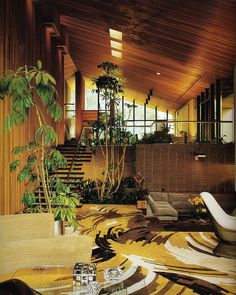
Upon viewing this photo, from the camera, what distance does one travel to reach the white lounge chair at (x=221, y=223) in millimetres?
6617

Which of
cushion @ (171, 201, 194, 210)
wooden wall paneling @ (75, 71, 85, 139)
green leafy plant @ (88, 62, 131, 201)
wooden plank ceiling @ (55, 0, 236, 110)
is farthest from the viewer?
wooden wall paneling @ (75, 71, 85, 139)

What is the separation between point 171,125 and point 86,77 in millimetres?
9896

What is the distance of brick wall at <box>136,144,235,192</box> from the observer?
13.0m

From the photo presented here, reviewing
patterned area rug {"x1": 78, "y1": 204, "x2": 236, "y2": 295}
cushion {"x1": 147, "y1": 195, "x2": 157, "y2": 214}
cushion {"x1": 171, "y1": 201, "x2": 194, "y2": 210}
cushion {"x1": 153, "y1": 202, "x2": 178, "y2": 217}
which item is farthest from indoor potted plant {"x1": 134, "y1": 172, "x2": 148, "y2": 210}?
patterned area rug {"x1": 78, "y1": 204, "x2": 236, "y2": 295}

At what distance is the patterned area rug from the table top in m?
0.03

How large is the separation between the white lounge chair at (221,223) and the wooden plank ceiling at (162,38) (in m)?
3.66

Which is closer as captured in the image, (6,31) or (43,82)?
(43,82)

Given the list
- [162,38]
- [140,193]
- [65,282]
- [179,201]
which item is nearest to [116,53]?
[162,38]

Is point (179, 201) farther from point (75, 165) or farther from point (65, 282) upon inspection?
point (65, 282)

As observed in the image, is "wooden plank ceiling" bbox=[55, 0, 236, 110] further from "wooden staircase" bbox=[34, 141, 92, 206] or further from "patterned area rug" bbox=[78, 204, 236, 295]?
"patterned area rug" bbox=[78, 204, 236, 295]

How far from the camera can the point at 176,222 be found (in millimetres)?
9922

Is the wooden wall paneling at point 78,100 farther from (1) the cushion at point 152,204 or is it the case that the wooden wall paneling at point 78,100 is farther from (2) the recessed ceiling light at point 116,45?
(1) the cushion at point 152,204

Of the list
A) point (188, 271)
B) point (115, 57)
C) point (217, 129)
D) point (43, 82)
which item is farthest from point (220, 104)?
point (43, 82)

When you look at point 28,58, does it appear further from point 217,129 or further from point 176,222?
point 217,129
